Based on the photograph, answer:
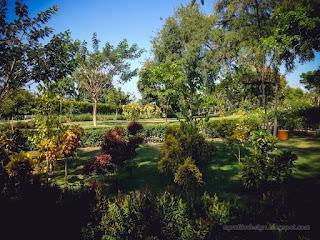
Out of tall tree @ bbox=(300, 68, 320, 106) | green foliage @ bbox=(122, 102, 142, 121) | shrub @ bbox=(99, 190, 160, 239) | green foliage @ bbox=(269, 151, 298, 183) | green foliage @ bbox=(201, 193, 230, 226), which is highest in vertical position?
tall tree @ bbox=(300, 68, 320, 106)

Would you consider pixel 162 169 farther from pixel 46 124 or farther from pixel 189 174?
pixel 46 124

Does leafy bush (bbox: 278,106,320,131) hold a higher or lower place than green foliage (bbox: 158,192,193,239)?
higher

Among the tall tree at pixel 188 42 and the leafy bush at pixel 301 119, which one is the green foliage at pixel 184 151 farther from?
the tall tree at pixel 188 42

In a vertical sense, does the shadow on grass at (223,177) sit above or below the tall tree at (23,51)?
below

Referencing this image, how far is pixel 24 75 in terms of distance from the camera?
28.6 ft

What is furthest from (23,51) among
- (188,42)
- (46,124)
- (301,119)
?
(188,42)

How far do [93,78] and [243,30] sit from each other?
1760 centimetres

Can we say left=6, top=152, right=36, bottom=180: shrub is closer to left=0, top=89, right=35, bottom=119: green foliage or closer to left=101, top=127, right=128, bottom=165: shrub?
left=101, top=127, right=128, bottom=165: shrub

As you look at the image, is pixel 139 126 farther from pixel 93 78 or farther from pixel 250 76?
pixel 93 78

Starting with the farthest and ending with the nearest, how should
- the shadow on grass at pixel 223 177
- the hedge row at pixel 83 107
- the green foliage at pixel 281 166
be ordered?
the hedge row at pixel 83 107
the shadow on grass at pixel 223 177
the green foliage at pixel 281 166

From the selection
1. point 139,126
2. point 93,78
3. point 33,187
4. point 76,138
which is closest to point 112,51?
Result: point 93,78

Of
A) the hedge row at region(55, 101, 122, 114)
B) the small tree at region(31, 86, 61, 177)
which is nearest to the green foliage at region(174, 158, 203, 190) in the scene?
the small tree at region(31, 86, 61, 177)

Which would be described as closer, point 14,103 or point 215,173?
point 215,173

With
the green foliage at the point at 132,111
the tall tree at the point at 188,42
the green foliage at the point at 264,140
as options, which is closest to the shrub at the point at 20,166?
the green foliage at the point at 264,140
